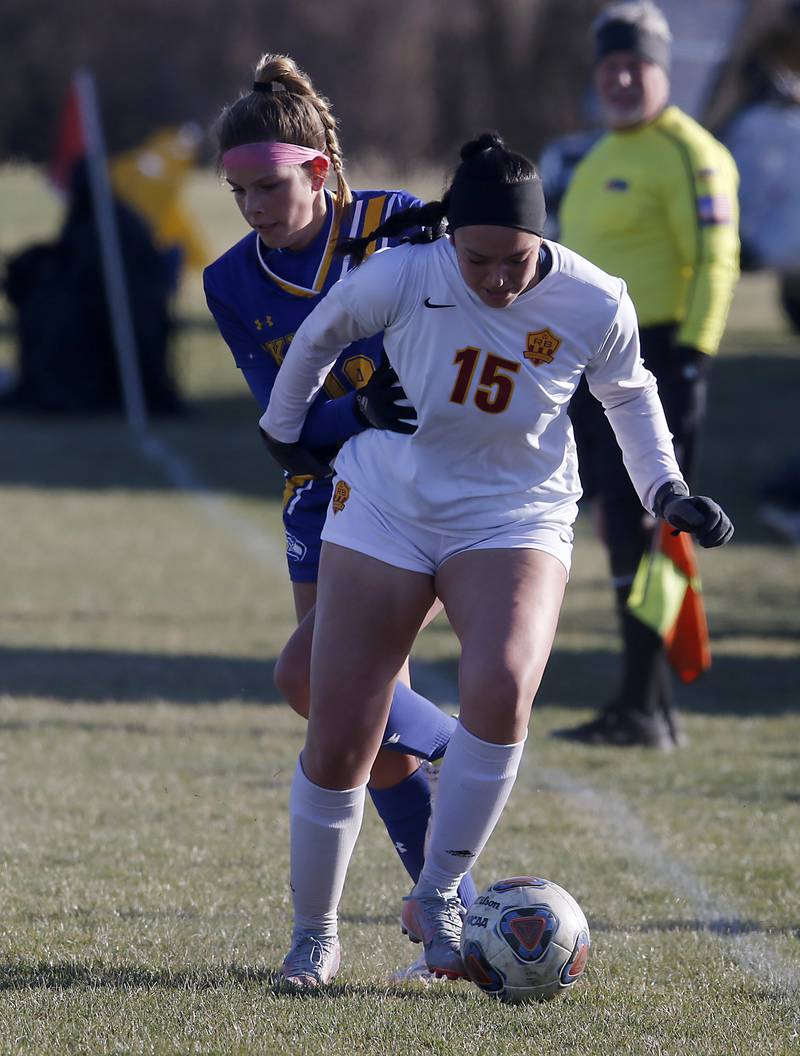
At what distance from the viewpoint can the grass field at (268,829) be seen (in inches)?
138

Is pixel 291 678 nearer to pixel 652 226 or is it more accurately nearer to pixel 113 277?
pixel 652 226

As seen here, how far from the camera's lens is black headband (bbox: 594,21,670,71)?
6.08m

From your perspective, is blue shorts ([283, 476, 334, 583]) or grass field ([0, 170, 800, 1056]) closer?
grass field ([0, 170, 800, 1056])

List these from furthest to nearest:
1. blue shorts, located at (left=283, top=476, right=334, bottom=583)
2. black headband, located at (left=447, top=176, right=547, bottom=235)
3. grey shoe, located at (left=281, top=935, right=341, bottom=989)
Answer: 1. blue shorts, located at (left=283, top=476, right=334, bottom=583)
2. grey shoe, located at (left=281, top=935, right=341, bottom=989)
3. black headband, located at (left=447, top=176, right=547, bottom=235)

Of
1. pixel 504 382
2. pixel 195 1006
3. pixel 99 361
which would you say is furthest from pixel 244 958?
pixel 99 361

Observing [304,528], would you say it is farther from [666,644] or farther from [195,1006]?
[666,644]

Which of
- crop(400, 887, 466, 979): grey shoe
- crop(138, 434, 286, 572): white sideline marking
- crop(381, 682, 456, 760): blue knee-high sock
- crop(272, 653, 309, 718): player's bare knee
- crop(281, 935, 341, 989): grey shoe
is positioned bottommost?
crop(138, 434, 286, 572): white sideline marking

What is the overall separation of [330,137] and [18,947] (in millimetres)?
2046

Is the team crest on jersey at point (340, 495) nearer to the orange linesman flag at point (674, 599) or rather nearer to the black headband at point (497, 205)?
the black headband at point (497, 205)

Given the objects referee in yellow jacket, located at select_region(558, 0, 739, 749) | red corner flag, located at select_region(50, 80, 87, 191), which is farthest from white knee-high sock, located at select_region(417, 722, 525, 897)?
red corner flag, located at select_region(50, 80, 87, 191)

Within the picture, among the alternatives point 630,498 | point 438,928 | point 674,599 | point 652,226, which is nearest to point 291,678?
point 438,928

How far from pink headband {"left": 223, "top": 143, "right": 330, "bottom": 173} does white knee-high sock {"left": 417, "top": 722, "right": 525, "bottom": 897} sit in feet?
4.31

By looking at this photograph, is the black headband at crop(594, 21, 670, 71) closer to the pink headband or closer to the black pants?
the black pants

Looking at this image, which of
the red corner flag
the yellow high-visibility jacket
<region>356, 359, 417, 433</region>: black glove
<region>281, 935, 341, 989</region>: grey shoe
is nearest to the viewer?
<region>356, 359, 417, 433</region>: black glove
